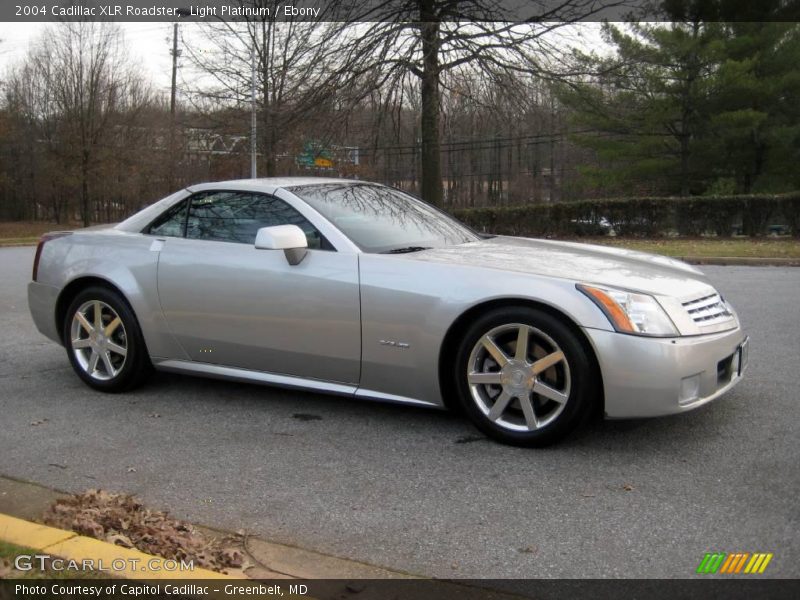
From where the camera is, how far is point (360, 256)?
434 cm

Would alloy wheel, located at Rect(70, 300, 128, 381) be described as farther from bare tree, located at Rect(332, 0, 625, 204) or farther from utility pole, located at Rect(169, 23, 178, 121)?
utility pole, located at Rect(169, 23, 178, 121)

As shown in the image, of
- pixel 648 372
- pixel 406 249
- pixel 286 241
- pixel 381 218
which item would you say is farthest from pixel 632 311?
Answer: pixel 286 241

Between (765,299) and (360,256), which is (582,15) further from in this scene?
(360,256)

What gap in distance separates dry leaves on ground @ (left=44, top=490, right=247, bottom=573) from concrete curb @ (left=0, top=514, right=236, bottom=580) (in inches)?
4.8

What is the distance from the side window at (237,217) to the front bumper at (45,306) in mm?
1194

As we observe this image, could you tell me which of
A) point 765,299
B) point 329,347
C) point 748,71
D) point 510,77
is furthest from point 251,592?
point 748,71

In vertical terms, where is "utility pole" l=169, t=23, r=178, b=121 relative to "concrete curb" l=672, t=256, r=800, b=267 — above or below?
above

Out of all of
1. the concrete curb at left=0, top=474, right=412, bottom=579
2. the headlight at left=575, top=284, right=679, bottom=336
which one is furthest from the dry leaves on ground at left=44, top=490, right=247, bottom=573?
the headlight at left=575, top=284, right=679, bottom=336

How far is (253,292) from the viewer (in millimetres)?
4559

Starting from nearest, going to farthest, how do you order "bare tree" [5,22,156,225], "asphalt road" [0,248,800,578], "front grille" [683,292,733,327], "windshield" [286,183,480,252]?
"asphalt road" [0,248,800,578], "front grille" [683,292,733,327], "windshield" [286,183,480,252], "bare tree" [5,22,156,225]

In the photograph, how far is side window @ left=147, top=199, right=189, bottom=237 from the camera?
5.11m

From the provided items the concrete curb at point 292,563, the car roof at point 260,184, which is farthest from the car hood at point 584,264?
the concrete curb at point 292,563

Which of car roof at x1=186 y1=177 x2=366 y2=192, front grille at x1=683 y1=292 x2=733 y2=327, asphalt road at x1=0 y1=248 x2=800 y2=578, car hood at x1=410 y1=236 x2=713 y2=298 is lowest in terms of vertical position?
asphalt road at x1=0 y1=248 x2=800 y2=578

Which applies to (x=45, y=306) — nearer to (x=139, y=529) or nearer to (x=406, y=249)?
(x=406, y=249)
